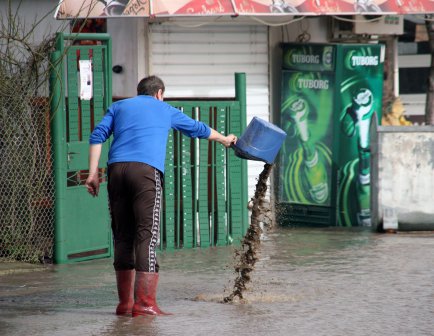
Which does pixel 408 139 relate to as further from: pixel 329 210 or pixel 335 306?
pixel 335 306

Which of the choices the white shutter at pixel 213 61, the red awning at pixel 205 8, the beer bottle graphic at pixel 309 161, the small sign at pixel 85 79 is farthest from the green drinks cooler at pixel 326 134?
the small sign at pixel 85 79

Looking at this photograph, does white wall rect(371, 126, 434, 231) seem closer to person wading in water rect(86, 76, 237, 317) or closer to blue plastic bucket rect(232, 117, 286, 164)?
blue plastic bucket rect(232, 117, 286, 164)

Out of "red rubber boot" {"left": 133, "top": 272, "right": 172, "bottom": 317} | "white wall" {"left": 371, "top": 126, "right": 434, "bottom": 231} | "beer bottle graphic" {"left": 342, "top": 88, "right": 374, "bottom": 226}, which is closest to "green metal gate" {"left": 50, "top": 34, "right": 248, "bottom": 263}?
"white wall" {"left": 371, "top": 126, "right": 434, "bottom": 231}

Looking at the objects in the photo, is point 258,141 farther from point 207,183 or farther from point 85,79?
point 207,183

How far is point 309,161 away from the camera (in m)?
14.3

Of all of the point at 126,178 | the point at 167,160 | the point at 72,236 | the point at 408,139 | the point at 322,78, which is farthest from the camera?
the point at 322,78

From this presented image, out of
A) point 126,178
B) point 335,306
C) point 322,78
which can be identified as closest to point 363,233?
point 322,78

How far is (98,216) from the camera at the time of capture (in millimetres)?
11398

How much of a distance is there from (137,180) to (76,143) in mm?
3033

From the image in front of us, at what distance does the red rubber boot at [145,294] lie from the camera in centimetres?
814

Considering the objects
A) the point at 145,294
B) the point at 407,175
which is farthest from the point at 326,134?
the point at 145,294

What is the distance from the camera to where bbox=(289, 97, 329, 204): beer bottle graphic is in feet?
46.9

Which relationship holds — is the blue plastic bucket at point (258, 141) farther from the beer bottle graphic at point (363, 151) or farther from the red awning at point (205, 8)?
the beer bottle graphic at point (363, 151)

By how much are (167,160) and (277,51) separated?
3074 mm
